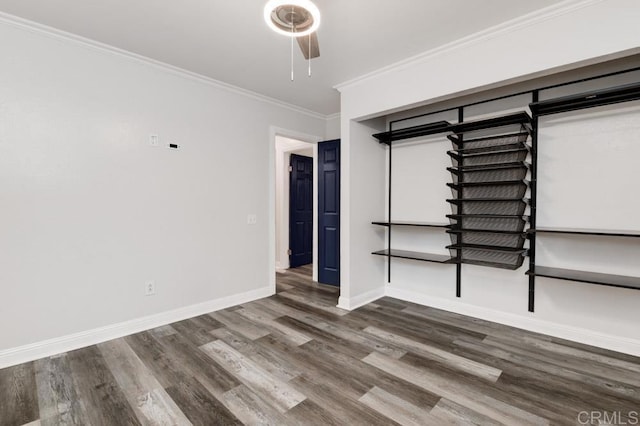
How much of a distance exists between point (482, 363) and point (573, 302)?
114cm

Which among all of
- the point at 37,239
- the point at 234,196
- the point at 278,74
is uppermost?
the point at 278,74

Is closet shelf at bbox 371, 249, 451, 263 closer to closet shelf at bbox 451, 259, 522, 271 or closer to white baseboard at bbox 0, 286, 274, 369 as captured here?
closet shelf at bbox 451, 259, 522, 271

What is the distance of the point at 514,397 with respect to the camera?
197 cm

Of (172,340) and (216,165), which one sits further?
(216,165)

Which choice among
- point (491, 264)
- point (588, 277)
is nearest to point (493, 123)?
point (491, 264)

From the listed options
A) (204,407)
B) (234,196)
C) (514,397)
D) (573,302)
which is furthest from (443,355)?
(234,196)

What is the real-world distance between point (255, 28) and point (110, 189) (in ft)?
6.47

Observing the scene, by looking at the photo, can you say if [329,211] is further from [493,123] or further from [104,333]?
[104,333]

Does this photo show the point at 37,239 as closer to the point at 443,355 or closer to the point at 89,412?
the point at 89,412

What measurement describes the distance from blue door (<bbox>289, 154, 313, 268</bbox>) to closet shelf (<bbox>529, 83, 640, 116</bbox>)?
3863 millimetres

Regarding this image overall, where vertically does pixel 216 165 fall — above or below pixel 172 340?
above

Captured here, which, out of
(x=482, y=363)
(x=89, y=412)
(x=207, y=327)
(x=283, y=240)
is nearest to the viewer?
(x=89, y=412)

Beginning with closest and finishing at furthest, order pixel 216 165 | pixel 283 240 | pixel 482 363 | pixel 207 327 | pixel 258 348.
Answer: pixel 482 363, pixel 258 348, pixel 207 327, pixel 216 165, pixel 283 240

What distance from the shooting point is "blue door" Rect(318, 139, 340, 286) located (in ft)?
14.9
